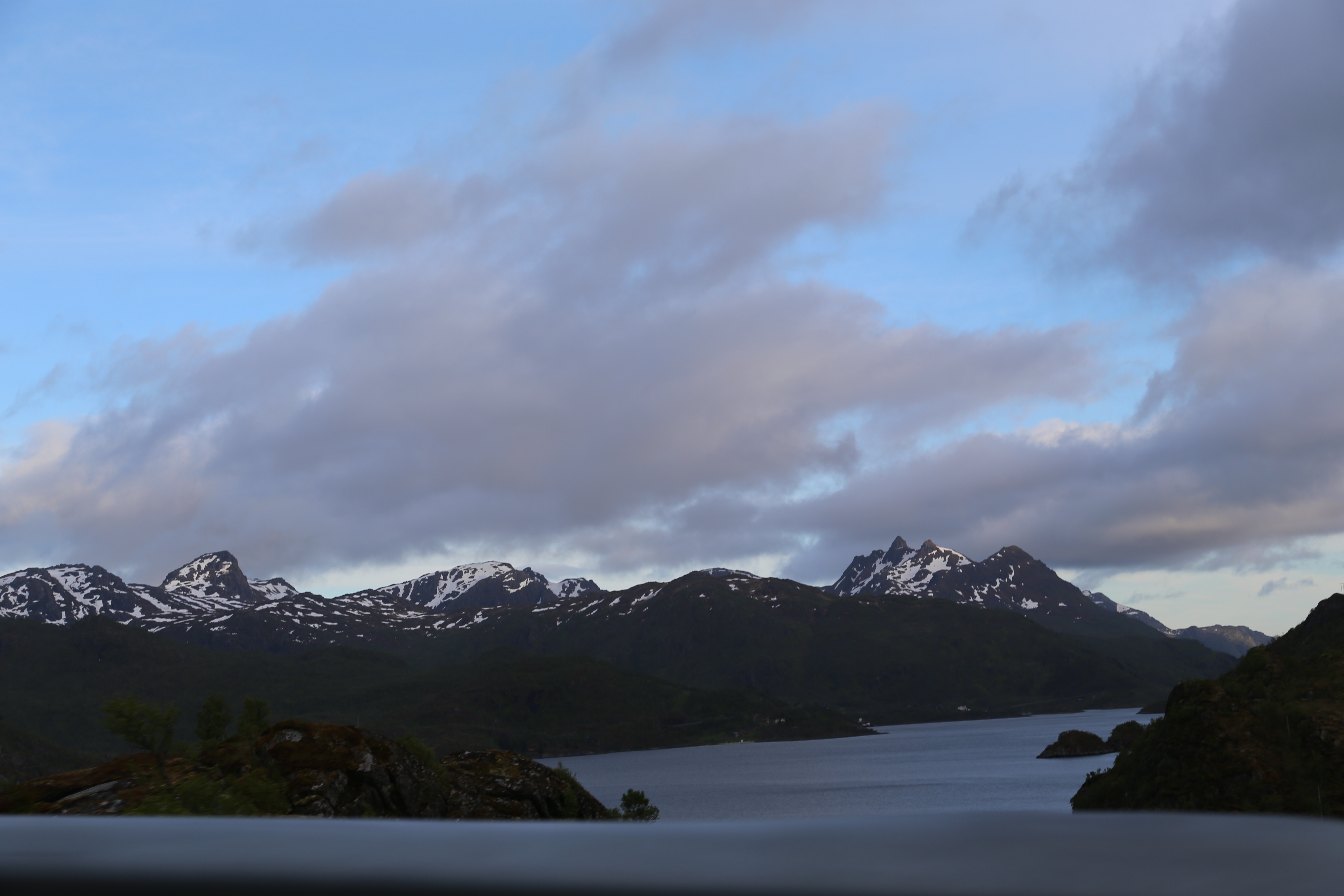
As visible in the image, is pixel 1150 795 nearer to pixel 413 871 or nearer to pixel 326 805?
pixel 326 805

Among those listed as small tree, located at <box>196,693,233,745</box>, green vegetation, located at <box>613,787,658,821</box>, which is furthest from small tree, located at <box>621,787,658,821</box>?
small tree, located at <box>196,693,233,745</box>

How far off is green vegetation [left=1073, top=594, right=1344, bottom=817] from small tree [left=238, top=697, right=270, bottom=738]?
6467 cm

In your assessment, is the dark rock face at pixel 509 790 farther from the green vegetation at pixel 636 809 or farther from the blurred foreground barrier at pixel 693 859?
the blurred foreground barrier at pixel 693 859

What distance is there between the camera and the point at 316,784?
2025cm

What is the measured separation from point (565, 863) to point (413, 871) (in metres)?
0.42

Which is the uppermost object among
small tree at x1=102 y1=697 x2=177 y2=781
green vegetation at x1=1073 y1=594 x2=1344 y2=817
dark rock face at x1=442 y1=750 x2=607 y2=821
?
small tree at x1=102 y1=697 x2=177 y2=781

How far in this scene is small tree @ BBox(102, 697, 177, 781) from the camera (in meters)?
14.2

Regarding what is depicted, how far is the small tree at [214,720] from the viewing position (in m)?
33.5

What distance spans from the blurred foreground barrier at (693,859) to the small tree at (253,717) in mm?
23525

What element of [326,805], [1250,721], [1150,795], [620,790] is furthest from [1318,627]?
[326,805]

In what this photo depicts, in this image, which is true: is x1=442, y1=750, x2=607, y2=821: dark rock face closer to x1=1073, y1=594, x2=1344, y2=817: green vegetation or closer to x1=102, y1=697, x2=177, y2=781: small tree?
x1=102, y1=697, x2=177, y2=781: small tree

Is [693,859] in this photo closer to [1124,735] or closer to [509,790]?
[509,790]

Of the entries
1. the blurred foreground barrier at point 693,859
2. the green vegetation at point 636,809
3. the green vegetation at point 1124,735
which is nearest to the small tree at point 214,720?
the green vegetation at point 636,809

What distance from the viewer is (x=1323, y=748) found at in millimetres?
76812
